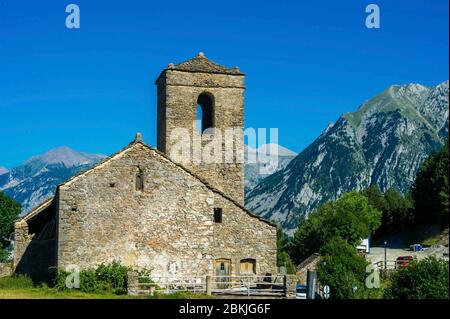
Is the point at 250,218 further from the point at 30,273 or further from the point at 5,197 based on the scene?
the point at 5,197

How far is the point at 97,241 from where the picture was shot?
109 feet

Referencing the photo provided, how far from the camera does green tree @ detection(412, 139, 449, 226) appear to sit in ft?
275

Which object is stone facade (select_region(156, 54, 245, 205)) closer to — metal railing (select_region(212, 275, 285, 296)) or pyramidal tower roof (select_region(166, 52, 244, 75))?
pyramidal tower roof (select_region(166, 52, 244, 75))

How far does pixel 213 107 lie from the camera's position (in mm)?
40656

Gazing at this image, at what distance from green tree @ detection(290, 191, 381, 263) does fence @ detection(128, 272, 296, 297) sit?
2766 centimetres

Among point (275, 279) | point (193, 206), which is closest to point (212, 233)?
point (193, 206)

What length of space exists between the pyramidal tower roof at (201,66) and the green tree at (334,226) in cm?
2431

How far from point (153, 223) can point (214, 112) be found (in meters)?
9.18

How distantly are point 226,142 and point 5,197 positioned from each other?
111 ft

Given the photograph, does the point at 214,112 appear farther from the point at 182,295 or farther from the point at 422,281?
the point at 422,281

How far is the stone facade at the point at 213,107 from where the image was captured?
1572 inches

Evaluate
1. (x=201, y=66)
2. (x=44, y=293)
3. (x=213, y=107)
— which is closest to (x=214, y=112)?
(x=213, y=107)

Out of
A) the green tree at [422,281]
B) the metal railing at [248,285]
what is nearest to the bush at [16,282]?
the metal railing at [248,285]

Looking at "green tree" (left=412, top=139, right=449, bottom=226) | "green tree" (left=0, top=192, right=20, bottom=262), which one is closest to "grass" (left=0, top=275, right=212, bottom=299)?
"green tree" (left=0, top=192, right=20, bottom=262)
